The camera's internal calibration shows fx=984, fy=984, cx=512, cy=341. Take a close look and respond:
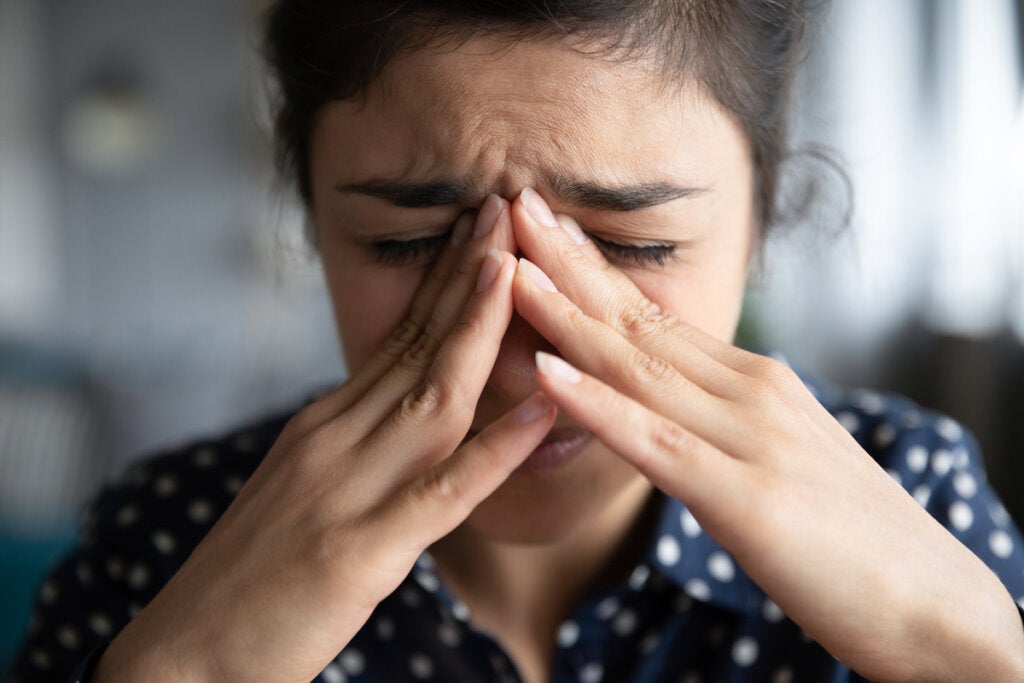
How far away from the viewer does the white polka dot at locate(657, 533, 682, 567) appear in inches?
42.6

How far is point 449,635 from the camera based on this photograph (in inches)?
43.8

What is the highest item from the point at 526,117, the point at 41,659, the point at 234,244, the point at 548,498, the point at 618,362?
the point at 526,117

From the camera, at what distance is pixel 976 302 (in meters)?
3.58

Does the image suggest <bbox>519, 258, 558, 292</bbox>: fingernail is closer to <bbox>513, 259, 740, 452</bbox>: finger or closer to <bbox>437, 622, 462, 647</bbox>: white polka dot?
<bbox>513, 259, 740, 452</bbox>: finger

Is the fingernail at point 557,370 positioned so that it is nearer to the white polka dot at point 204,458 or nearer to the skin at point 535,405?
the skin at point 535,405

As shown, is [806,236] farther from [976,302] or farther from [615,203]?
[976,302]

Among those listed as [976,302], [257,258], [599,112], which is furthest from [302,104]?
[257,258]

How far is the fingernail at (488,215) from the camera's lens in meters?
0.88

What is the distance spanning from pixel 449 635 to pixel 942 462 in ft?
2.07

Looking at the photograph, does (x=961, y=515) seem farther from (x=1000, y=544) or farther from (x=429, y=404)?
(x=429, y=404)

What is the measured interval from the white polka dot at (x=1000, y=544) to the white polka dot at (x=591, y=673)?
0.47m

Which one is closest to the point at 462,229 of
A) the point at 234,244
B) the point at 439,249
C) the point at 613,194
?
the point at 439,249

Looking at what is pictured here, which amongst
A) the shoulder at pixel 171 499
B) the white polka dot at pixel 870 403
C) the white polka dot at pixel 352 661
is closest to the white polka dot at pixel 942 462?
the white polka dot at pixel 870 403

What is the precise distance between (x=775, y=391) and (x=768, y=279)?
526 millimetres
